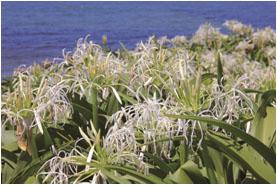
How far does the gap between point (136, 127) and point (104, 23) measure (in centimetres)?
847

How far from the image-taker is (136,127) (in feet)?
3.30

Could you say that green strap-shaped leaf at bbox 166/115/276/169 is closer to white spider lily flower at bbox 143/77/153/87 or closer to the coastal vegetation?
the coastal vegetation

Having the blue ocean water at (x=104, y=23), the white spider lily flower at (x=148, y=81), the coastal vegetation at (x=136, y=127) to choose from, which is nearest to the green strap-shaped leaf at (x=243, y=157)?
the coastal vegetation at (x=136, y=127)

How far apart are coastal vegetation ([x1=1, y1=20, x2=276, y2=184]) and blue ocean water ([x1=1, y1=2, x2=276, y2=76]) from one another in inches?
172

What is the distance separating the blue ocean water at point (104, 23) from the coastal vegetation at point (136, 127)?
4.36 m

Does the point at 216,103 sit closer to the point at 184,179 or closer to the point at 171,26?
the point at 184,179

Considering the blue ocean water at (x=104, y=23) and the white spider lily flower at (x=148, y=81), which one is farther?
the blue ocean water at (x=104, y=23)

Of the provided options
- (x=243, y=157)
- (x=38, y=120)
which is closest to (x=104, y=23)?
(x=38, y=120)

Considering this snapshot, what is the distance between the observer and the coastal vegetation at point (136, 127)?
3.12ft

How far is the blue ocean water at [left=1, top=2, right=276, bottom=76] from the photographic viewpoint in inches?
278

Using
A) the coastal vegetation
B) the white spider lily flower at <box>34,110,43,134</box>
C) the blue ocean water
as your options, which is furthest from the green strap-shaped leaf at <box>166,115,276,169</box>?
the blue ocean water

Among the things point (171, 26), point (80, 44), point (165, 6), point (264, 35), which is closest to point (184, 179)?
point (80, 44)

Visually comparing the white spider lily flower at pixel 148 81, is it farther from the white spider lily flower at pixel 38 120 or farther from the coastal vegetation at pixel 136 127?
the white spider lily flower at pixel 38 120

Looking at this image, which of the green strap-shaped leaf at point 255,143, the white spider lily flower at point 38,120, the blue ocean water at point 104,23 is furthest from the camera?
the blue ocean water at point 104,23
